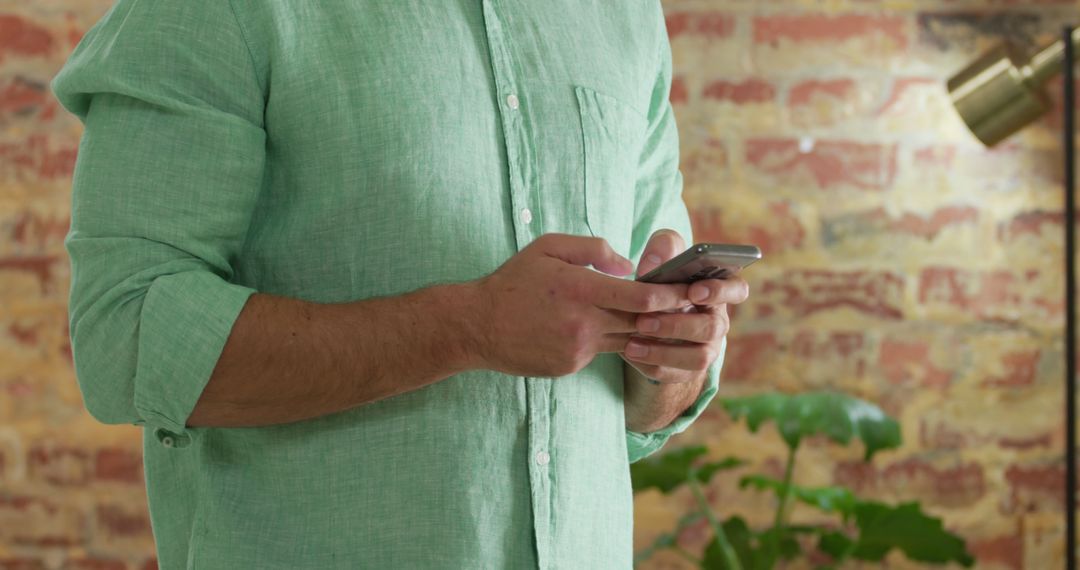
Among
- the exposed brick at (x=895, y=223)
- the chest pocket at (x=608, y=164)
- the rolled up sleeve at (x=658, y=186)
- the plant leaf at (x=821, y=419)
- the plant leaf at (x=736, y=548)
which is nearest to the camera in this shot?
the chest pocket at (x=608, y=164)

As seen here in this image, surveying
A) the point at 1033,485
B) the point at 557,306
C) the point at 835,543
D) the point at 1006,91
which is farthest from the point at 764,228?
the point at 557,306

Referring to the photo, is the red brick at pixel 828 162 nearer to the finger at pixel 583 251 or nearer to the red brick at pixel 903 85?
the red brick at pixel 903 85

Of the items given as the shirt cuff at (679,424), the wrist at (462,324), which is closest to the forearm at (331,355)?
the wrist at (462,324)

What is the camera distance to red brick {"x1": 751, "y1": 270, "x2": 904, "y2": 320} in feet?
7.35

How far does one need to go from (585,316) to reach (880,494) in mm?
1716

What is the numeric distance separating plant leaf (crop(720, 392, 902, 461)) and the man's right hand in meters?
1.19

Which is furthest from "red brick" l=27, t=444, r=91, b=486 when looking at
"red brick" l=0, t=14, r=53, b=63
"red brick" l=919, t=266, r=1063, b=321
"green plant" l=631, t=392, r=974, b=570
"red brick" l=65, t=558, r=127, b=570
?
"red brick" l=919, t=266, r=1063, b=321

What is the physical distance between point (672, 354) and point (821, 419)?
3.91 feet

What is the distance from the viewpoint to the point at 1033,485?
2262 mm

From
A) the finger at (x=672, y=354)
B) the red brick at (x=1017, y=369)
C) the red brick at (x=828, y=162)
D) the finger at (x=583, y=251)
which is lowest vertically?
the red brick at (x=1017, y=369)

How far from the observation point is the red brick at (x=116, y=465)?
2260 mm

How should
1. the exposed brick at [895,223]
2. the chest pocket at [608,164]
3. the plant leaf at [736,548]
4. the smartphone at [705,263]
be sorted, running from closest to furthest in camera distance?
the smartphone at [705,263] → the chest pocket at [608,164] → the plant leaf at [736,548] → the exposed brick at [895,223]

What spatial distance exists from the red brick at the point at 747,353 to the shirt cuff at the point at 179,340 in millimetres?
1620

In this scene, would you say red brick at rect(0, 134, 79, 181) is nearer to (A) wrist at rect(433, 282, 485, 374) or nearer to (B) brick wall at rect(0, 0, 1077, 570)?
(B) brick wall at rect(0, 0, 1077, 570)
